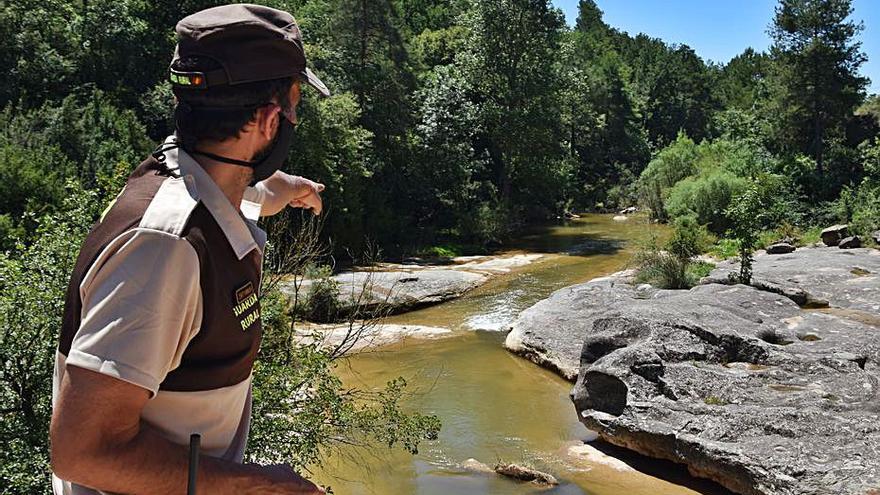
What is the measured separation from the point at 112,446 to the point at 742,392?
27.1 feet

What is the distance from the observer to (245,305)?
4.60 feet

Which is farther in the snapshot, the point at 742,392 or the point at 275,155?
the point at 742,392

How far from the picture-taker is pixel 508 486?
764 centimetres

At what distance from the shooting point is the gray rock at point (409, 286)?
15.7m

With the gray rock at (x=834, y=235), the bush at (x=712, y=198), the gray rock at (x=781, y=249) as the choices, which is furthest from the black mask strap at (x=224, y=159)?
the bush at (x=712, y=198)

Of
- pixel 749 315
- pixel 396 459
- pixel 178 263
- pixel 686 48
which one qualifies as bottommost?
pixel 396 459

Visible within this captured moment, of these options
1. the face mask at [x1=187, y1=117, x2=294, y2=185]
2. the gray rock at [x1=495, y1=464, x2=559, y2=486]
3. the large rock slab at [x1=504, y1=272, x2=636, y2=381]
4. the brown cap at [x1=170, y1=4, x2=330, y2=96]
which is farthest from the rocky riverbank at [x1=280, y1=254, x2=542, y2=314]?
the brown cap at [x1=170, y1=4, x2=330, y2=96]

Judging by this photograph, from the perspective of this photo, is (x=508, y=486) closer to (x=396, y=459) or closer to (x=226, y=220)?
(x=396, y=459)

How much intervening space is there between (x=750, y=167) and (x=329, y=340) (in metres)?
21.4

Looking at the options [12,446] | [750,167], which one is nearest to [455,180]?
[750,167]

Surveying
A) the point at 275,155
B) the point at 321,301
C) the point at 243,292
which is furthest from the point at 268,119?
the point at 321,301

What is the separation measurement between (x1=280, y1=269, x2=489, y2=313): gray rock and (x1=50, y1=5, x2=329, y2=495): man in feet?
43.8

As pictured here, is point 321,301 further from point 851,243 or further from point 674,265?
point 851,243

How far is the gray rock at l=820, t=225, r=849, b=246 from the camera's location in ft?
71.5
